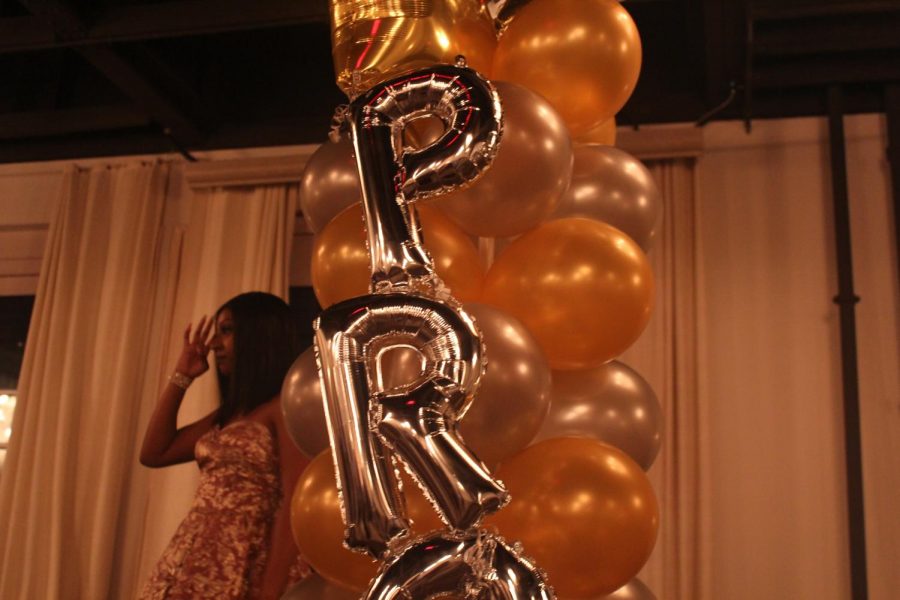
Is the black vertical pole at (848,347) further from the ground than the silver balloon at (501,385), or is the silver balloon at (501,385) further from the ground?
A: the black vertical pole at (848,347)

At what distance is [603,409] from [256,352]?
4.11 feet

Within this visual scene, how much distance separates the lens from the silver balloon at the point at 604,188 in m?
1.38

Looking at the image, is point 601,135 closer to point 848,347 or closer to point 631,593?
point 631,593

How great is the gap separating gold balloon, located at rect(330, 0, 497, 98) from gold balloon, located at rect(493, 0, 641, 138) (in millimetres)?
166

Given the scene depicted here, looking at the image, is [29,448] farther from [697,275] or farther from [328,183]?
[328,183]

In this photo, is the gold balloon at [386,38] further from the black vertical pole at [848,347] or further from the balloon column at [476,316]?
the black vertical pole at [848,347]

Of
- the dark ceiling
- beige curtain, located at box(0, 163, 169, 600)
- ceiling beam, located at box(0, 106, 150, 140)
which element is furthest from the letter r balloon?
ceiling beam, located at box(0, 106, 150, 140)

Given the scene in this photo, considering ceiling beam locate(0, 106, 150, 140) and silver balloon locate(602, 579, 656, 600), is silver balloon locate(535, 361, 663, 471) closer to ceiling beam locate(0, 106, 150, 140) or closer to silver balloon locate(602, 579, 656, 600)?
silver balloon locate(602, 579, 656, 600)

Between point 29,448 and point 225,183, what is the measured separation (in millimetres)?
1464

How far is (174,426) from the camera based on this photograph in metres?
2.86

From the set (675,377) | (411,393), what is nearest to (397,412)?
(411,393)

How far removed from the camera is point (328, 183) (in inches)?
48.6

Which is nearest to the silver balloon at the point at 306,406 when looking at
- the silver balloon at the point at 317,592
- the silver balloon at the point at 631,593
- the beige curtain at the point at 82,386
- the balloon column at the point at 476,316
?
the balloon column at the point at 476,316

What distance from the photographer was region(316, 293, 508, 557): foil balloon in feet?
1.37
